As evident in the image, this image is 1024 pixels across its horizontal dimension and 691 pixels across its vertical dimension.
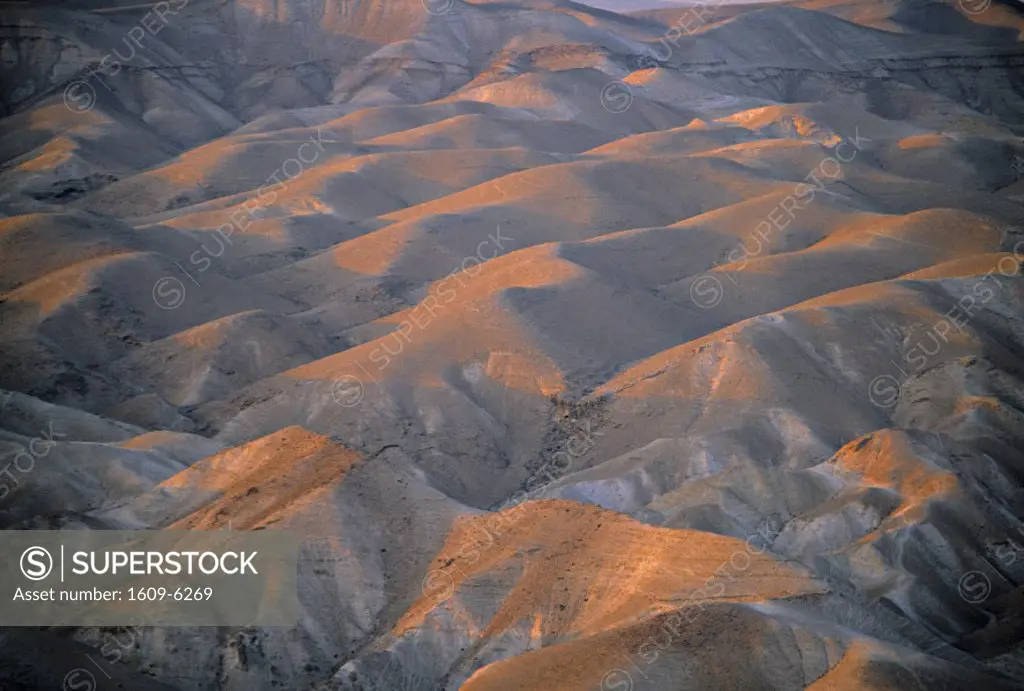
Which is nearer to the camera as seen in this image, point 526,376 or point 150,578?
point 150,578

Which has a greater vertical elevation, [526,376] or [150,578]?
[150,578]

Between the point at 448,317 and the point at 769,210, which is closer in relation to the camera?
the point at 448,317

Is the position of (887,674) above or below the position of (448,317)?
above

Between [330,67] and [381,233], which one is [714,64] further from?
[381,233]

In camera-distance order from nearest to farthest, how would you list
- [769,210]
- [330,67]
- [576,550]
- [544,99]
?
[576,550] < [769,210] < [544,99] < [330,67]

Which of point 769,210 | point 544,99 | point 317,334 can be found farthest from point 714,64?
point 317,334

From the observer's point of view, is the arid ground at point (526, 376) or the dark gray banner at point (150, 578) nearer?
the arid ground at point (526, 376)

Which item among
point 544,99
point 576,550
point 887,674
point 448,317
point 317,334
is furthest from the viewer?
point 544,99

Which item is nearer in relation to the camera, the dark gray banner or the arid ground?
the arid ground
